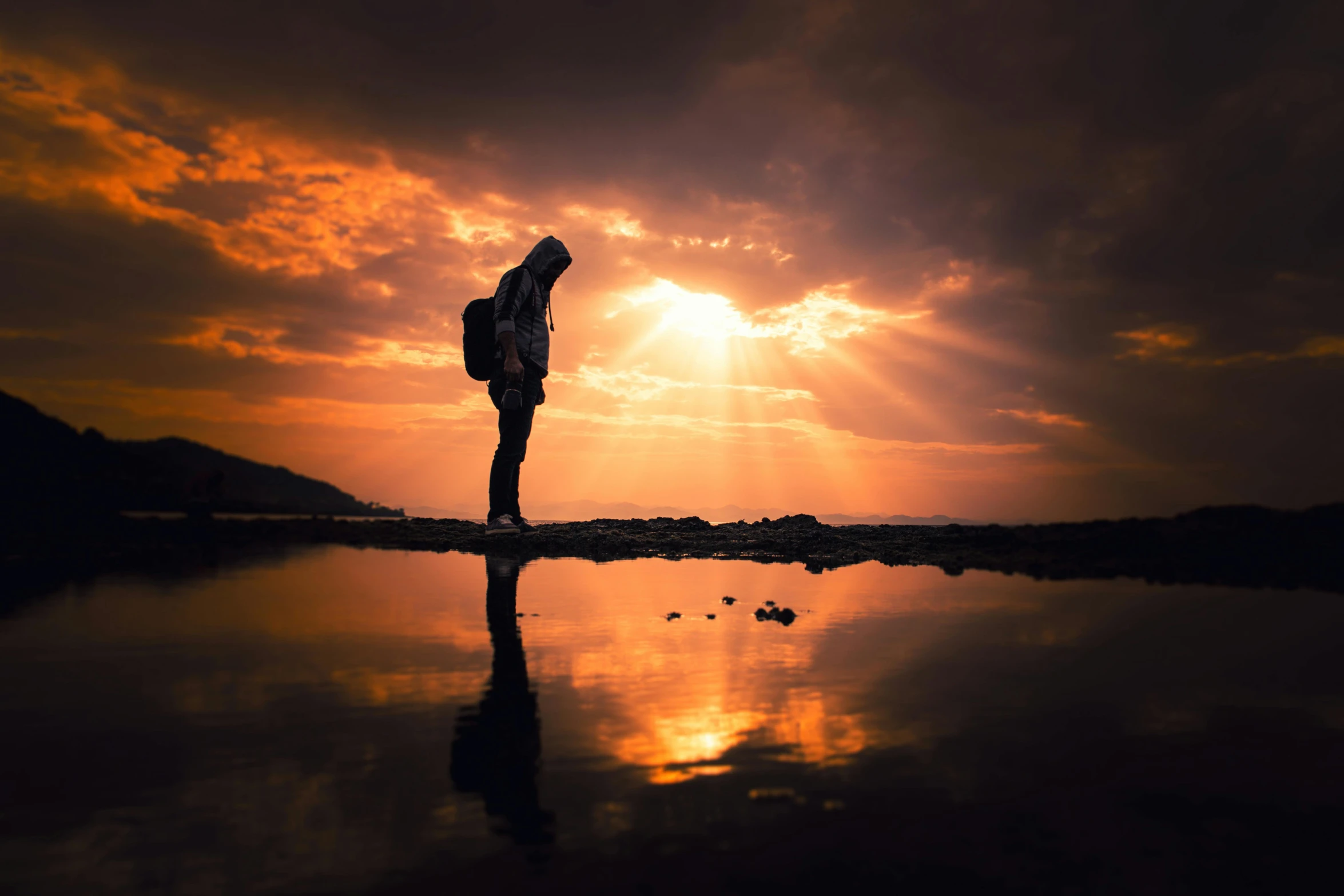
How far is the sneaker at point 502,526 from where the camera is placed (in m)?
10.5

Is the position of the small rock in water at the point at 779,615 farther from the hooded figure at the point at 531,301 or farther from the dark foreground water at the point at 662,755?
the hooded figure at the point at 531,301

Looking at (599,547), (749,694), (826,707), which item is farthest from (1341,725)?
(599,547)

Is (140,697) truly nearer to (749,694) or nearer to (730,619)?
(749,694)

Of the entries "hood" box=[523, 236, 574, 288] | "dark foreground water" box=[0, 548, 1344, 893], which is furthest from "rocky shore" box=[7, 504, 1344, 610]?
"hood" box=[523, 236, 574, 288]

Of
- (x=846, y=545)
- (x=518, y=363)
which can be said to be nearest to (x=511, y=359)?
(x=518, y=363)

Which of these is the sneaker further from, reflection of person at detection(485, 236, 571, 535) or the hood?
the hood

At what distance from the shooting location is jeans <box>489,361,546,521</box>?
10812 mm

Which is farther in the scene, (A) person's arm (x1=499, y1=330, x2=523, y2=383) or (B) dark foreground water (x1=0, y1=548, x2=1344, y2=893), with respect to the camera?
(A) person's arm (x1=499, y1=330, x2=523, y2=383)

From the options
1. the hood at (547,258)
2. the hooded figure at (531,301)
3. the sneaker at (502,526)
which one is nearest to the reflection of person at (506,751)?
the sneaker at (502,526)

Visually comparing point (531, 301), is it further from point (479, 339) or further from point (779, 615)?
point (779, 615)

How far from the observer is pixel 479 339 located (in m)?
11.2

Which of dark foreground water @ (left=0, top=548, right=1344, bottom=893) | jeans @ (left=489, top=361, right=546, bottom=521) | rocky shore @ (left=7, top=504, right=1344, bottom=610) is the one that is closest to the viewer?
dark foreground water @ (left=0, top=548, right=1344, bottom=893)

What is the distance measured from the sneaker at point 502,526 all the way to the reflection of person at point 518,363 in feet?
→ 0.04

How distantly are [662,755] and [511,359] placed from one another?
9.22 metres
